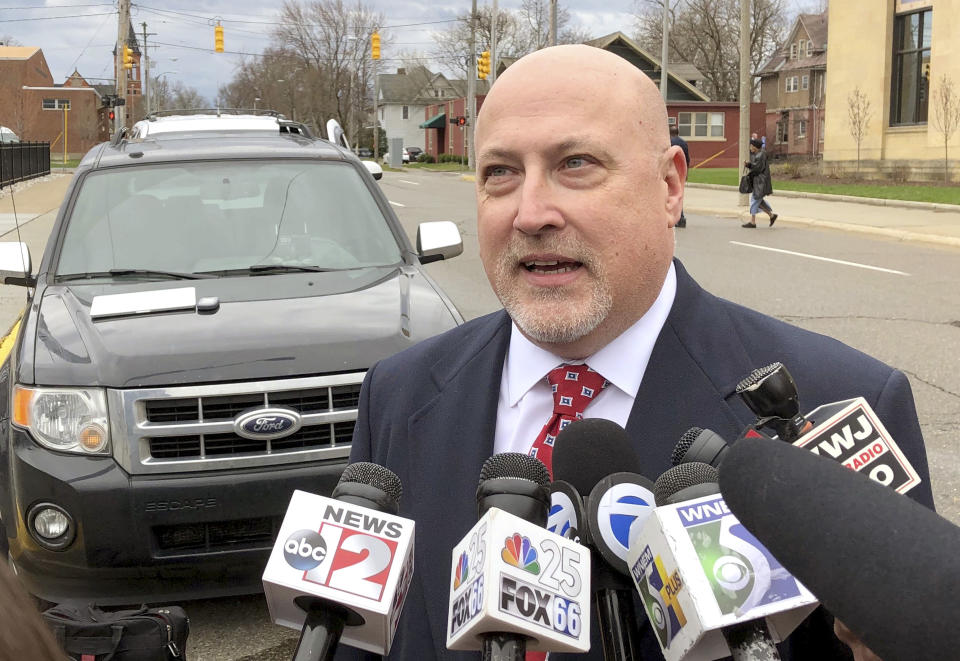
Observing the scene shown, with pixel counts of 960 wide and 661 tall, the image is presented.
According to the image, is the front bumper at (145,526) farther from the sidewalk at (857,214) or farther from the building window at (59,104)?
the sidewalk at (857,214)

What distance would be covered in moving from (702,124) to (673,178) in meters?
63.6

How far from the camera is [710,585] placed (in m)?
0.96

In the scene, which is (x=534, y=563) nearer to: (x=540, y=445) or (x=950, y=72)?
(x=540, y=445)

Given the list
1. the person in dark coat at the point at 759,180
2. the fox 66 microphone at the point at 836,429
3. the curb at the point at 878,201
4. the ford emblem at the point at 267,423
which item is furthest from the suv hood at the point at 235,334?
the curb at the point at 878,201

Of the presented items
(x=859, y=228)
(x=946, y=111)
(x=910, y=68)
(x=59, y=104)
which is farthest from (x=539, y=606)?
(x=59, y=104)

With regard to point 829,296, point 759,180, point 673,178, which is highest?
point 673,178

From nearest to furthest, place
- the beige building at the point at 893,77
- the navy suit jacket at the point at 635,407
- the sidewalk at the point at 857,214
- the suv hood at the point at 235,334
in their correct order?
the navy suit jacket at the point at 635,407 → the suv hood at the point at 235,334 → the sidewalk at the point at 857,214 → the beige building at the point at 893,77

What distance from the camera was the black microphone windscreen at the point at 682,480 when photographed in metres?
1.08

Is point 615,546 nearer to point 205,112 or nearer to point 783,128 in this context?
point 205,112

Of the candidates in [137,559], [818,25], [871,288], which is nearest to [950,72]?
[871,288]

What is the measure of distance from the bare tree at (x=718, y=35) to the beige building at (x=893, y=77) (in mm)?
48927

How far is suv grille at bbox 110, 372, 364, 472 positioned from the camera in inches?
151

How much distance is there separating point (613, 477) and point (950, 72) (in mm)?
31162

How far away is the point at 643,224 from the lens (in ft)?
6.28
